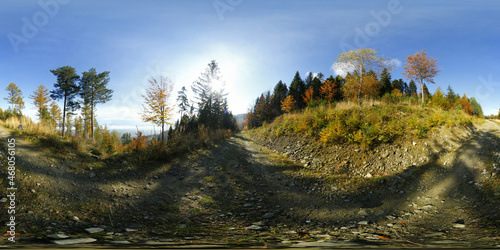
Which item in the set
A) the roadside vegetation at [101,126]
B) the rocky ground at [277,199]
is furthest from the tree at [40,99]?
the rocky ground at [277,199]

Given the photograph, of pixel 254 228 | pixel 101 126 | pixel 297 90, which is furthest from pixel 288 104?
pixel 101 126

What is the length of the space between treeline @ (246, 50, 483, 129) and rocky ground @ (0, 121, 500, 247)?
8.95 meters

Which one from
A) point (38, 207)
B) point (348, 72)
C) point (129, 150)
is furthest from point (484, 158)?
point (348, 72)

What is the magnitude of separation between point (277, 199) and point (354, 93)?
21.9 metres

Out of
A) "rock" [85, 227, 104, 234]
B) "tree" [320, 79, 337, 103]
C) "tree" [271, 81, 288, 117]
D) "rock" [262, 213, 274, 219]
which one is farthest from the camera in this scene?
"tree" [271, 81, 288, 117]

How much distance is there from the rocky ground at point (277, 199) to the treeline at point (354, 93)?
29.4ft

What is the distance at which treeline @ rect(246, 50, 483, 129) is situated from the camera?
59.9ft

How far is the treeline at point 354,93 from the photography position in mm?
18272

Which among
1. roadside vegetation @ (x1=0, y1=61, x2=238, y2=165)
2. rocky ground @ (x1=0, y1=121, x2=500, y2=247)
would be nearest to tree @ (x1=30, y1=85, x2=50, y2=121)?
roadside vegetation @ (x1=0, y1=61, x2=238, y2=165)

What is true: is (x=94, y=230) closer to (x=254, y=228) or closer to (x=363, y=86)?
(x=254, y=228)

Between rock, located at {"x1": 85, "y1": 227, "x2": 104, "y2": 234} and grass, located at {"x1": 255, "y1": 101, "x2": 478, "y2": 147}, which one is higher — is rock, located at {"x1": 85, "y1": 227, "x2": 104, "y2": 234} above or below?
below

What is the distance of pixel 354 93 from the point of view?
23906 millimetres

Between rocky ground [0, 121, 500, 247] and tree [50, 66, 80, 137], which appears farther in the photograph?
tree [50, 66, 80, 137]

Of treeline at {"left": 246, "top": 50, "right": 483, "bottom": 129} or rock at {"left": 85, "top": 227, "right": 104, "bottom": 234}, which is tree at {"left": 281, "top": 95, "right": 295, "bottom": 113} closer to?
treeline at {"left": 246, "top": 50, "right": 483, "bottom": 129}
